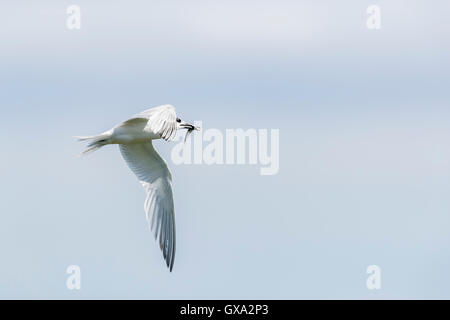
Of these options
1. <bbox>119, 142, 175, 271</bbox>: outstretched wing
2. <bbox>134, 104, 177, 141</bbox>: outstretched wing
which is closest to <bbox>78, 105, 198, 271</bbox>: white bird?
<bbox>119, 142, 175, 271</bbox>: outstretched wing

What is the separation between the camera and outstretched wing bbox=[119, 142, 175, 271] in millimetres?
10469

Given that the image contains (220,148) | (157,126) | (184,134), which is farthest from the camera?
(220,148)

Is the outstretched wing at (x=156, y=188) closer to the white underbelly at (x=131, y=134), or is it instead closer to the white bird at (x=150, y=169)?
the white bird at (x=150, y=169)

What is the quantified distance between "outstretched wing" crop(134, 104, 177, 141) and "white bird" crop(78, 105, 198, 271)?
19.3 inches

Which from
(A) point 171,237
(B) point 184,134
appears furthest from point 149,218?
(B) point 184,134

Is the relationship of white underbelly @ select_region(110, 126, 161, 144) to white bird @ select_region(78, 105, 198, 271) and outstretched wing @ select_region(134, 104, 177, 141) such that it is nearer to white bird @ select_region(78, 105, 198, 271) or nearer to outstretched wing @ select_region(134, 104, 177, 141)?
white bird @ select_region(78, 105, 198, 271)

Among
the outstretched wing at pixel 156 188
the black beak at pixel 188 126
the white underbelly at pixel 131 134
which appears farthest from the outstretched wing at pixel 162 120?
the outstretched wing at pixel 156 188

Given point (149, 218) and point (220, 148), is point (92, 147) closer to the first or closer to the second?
point (149, 218)

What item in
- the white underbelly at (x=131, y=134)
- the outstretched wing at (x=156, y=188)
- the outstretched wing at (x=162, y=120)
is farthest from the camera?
the outstretched wing at (x=156, y=188)

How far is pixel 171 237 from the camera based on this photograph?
34.3 ft

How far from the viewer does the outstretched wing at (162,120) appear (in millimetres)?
8570

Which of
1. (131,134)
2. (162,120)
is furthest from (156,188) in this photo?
(162,120)

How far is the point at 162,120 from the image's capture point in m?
8.88
